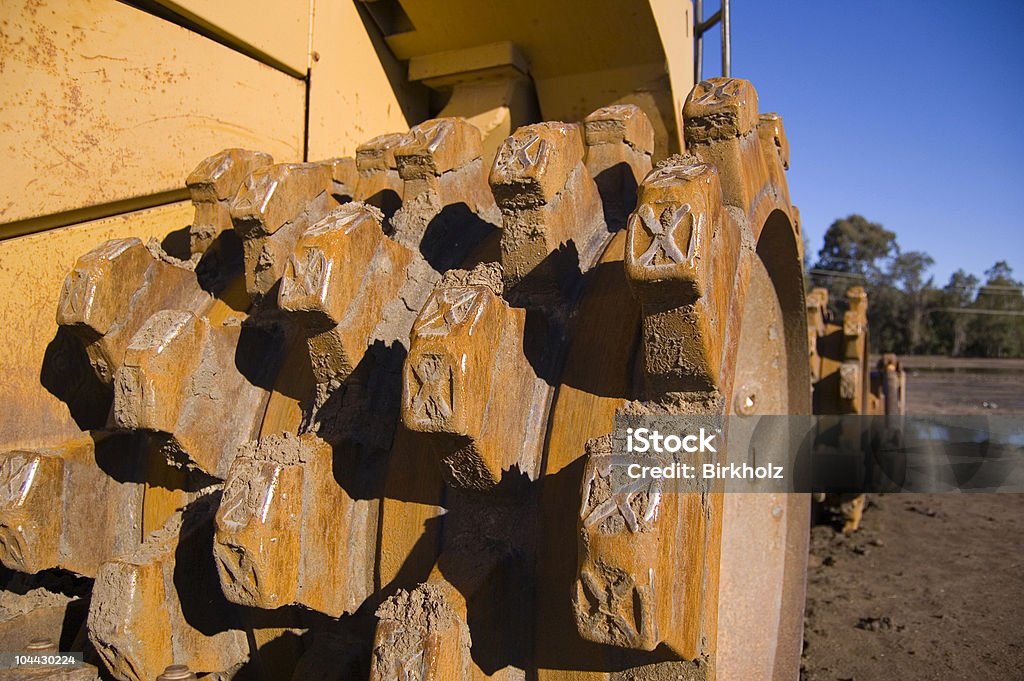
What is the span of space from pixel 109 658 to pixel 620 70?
251 centimetres

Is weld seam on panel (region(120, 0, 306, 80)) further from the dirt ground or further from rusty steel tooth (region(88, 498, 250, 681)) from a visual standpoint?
the dirt ground

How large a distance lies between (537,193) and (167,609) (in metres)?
1.25

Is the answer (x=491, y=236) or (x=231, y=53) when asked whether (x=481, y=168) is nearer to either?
(x=491, y=236)

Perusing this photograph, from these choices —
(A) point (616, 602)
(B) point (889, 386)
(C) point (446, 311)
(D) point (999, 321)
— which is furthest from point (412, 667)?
(D) point (999, 321)

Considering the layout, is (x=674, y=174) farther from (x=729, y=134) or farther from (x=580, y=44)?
(x=580, y=44)

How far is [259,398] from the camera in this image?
2211mm

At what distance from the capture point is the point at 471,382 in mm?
1518

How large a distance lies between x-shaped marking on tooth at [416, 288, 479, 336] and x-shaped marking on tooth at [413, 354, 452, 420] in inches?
2.2

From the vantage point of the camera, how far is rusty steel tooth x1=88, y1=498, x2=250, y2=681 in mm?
1830

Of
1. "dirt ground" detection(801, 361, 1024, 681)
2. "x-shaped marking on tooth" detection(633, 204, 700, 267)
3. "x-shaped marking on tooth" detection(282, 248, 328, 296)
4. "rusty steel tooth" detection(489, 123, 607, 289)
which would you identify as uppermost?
"rusty steel tooth" detection(489, 123, 607, 289)

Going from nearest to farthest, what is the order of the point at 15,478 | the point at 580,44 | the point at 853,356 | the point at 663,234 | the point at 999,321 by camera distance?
the point at 663,234, the point at 15,478, the point at 580,44, the point at 853,356, the point at 999,321

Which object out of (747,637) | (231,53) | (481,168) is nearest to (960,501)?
(747,637)

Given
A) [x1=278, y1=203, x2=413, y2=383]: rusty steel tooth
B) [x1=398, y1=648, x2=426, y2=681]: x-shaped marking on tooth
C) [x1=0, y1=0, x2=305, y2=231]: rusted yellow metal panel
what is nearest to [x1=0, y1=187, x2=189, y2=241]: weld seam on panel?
[x1=0, y1=0, x2=305, y2=231]: rusted yellow metal panel

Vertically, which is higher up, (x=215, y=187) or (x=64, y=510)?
(x=215, y=187)
